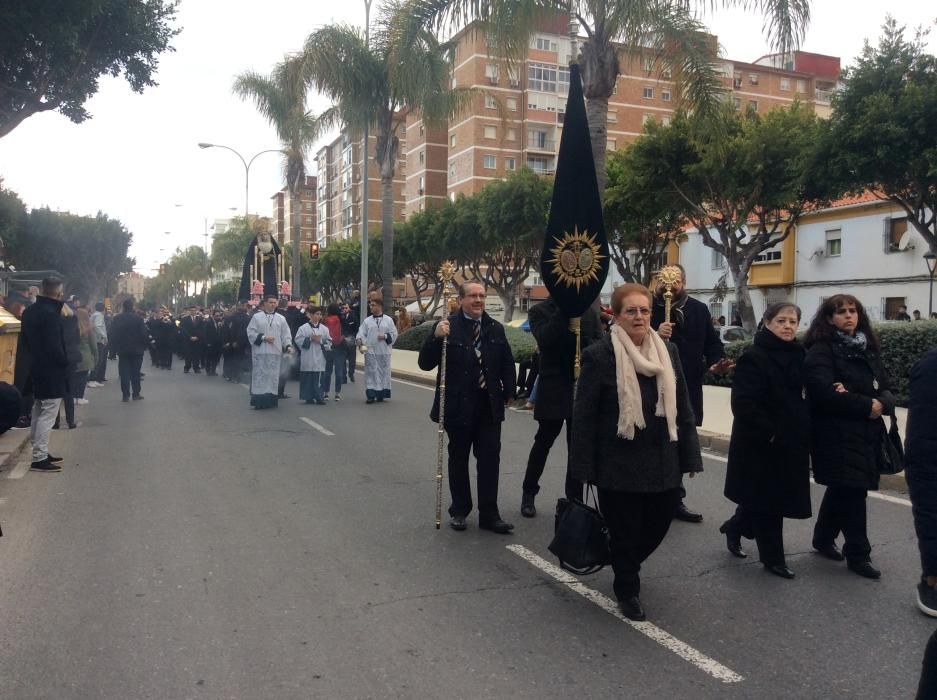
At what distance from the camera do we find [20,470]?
8367 mm

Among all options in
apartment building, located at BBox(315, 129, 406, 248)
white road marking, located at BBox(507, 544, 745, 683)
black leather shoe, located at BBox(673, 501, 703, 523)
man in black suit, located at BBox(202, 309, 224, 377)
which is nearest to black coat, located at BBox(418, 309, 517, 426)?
white road marking, located at BBox(507, 544, 745, 683)

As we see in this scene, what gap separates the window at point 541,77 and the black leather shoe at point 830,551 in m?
67.3

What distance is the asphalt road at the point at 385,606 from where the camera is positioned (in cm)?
361

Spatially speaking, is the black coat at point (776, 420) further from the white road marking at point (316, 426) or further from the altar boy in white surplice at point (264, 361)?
the altar boy in white surplice at point (264, 361)

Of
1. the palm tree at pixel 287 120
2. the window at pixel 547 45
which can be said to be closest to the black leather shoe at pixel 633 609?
the palm tree at pixel 287 120

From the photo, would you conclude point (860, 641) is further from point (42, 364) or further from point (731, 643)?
point (42, 364)

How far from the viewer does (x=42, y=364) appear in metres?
8.19

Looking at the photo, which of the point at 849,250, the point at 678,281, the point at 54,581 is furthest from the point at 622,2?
the point at 849,250

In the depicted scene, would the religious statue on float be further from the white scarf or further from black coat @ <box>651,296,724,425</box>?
the white scarf

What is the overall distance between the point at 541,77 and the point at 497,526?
6762 cm

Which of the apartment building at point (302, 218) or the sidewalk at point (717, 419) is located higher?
the apartment building at point (302, 218)

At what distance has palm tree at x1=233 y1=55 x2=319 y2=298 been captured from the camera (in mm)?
29361

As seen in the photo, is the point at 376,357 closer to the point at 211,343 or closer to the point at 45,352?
the point at 45,352

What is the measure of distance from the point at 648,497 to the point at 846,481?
52.3 inches
